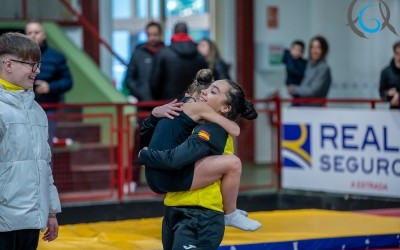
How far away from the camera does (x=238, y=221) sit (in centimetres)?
655

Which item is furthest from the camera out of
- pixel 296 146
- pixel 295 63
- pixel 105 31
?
pixel 105 31

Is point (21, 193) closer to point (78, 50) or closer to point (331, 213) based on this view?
point (331, 213)

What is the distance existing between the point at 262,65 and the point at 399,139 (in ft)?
18.2

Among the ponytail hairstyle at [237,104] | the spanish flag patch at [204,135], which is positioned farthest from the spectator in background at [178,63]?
the spanish flag patch at [204,135]

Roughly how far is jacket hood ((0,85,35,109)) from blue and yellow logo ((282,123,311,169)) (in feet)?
23.3

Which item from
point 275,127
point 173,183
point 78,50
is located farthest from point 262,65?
point 173,183

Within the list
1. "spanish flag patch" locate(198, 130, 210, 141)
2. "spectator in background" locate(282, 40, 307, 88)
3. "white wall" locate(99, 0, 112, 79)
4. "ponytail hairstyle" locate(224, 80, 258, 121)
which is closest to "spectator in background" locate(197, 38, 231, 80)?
"spectator in background" locate(282, 40, 307, 88)

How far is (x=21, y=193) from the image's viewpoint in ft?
17.7

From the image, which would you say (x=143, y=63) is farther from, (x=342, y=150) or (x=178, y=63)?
(x=342, y=150)

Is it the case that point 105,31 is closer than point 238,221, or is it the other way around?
point 238,221

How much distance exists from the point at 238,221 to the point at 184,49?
5373 millimetres

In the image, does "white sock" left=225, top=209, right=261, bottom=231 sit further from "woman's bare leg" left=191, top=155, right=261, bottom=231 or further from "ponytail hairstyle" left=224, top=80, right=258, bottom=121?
"ponytail hairstyle" left=224, top=80, right=258, bottom=121

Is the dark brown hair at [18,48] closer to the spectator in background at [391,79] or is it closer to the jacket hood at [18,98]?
the jacket hood at [18,98]

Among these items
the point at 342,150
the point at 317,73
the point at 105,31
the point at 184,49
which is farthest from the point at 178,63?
the point at 105,31
